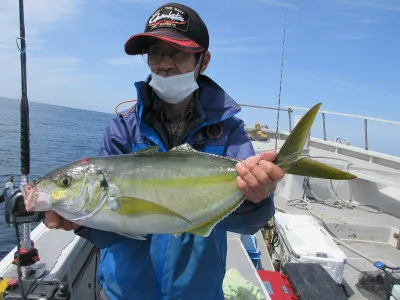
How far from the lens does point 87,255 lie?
13.2 feet

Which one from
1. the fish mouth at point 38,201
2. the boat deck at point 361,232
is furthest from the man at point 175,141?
the boat deck at point 361,232

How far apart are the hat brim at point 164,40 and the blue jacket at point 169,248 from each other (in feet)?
1.57

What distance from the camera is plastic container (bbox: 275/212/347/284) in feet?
17.4

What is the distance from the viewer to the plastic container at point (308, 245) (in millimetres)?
5289

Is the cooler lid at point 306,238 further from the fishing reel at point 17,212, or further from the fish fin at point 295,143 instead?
the fishing reel at point 17,212

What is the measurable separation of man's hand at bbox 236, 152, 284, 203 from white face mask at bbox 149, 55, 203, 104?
90 centimetres

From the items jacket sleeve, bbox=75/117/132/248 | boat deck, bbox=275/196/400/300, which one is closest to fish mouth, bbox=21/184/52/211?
jacket sleeve, bbox=75/117/132/248

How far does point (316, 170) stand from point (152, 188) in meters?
0.91

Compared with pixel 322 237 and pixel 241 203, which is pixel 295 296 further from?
pixel 241 203

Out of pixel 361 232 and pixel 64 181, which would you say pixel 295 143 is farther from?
pixel 361 232

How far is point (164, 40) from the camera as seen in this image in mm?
2385

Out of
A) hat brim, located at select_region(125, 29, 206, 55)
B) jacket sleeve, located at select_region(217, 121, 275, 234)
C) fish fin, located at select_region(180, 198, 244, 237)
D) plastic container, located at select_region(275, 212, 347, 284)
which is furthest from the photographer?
plastic container, located at select_region(275, 212, 347, 284)

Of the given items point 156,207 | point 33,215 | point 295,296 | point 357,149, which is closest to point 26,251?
point 33,215

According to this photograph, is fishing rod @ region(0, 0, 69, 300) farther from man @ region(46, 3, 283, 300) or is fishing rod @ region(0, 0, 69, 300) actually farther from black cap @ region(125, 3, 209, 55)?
black cap @ region(125, 3, 209, 55)
